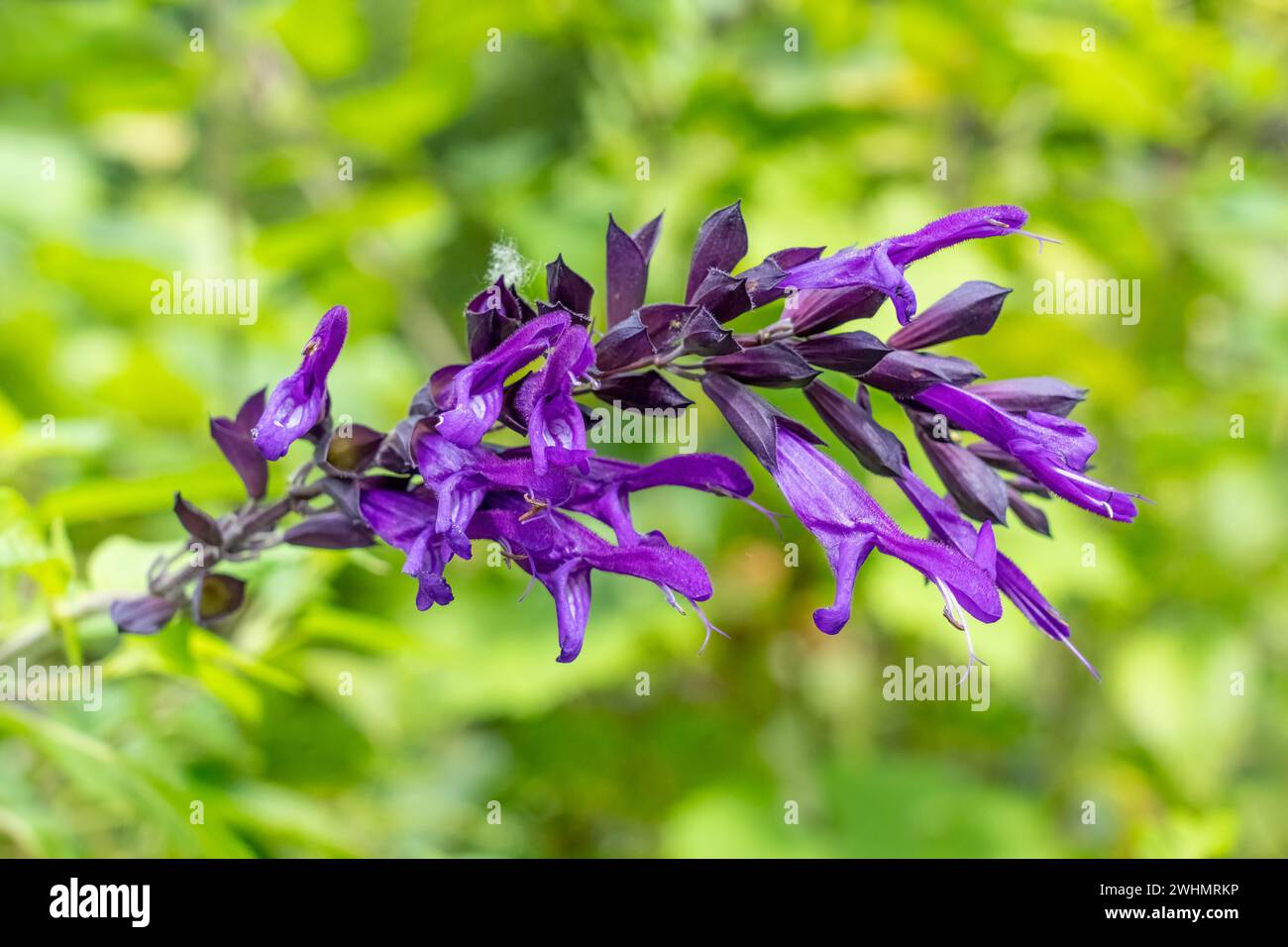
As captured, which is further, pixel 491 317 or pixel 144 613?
pixel 144 613

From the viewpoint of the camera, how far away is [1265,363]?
247 centimetres

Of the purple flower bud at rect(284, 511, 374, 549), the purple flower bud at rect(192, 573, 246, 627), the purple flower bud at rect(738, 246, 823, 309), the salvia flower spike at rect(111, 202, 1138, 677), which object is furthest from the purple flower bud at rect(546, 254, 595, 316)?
the purple flower bud at rect(192, 573, 246, 627)

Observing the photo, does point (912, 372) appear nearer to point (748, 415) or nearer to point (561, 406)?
Result: point (748, 415)

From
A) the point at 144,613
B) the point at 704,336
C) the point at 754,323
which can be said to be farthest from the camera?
the point at 754,323

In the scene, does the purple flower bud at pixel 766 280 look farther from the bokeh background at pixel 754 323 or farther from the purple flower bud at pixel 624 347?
the bokeh background at pixel 754 323

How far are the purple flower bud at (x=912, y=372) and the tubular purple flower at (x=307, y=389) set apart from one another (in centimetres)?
36

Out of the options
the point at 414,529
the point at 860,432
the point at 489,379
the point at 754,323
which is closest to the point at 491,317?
the point at 489,379

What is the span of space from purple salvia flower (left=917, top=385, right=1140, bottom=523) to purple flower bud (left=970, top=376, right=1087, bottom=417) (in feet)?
0.04

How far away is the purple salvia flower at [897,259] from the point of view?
693mm

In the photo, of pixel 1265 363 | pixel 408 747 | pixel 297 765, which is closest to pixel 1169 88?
pixel 1265 363

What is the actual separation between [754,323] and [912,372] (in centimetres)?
92

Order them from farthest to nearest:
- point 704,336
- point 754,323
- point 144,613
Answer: point 754,323 < point 144,613 < point 704,336

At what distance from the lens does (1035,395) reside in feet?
2.60

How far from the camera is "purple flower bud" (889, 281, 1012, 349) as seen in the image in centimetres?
77
